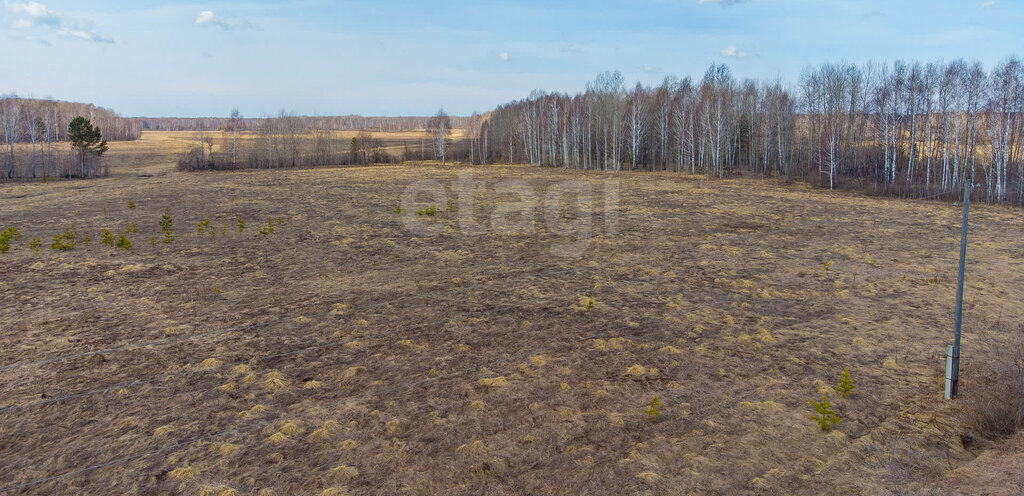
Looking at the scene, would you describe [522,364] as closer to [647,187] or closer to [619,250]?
[619,250]

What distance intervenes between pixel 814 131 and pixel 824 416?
49594mm

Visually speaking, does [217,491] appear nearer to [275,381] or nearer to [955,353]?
[275,381]

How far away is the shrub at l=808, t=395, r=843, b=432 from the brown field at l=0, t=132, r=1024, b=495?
134 mm

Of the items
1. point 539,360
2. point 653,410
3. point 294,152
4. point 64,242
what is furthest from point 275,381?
point 294,152

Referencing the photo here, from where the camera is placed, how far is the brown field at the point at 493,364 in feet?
20.7

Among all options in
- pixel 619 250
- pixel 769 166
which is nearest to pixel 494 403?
pixel 619 250

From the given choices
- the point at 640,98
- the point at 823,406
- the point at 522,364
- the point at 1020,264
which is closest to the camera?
the point at 823,406

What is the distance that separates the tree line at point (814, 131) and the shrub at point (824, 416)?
94.0 ft

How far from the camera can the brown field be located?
20.7 feet

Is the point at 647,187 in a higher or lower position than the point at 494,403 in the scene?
higher

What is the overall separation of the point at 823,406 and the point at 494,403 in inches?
168

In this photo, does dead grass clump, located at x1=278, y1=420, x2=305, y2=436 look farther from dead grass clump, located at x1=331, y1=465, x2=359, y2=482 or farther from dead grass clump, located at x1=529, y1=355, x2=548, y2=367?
dead grass clump, located at x1=529, y1=355, x2=548, y2=367

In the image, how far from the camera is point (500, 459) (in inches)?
257

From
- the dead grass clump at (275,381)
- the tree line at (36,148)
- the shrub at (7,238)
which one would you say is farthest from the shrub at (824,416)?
the tree line at (36,148)
